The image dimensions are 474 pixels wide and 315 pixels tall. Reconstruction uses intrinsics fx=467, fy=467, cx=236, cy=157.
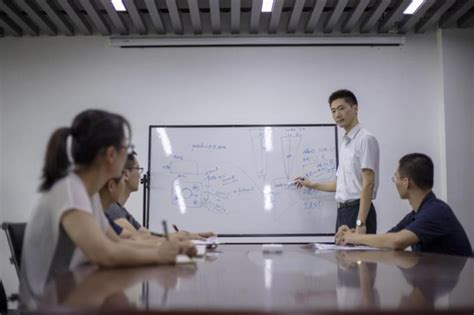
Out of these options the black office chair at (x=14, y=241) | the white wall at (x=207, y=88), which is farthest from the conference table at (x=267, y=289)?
the white wall at (x=207, y=88)

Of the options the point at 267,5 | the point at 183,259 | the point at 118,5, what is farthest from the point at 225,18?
the point at 183,259

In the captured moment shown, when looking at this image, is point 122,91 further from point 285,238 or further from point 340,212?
point 340,212

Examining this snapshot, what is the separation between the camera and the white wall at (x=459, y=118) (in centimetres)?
A: 464

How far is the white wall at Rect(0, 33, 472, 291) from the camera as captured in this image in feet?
15.5

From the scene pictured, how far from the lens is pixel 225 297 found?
105cm

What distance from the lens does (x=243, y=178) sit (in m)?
4.61

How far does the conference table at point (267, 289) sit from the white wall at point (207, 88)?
3.12m

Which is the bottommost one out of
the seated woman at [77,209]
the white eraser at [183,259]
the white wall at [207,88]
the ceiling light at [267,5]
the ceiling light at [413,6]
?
the white eraser at [183,259]

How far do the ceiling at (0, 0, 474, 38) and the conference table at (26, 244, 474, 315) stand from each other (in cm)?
302

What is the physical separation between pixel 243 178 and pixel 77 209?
3244mm

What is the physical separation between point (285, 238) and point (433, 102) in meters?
2.05

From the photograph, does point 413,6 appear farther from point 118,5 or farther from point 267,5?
point 118,5

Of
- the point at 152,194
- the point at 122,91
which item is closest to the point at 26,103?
the point at 122,91

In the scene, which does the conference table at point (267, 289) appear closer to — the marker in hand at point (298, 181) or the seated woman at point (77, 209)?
the seated woman at point (77, 209)
